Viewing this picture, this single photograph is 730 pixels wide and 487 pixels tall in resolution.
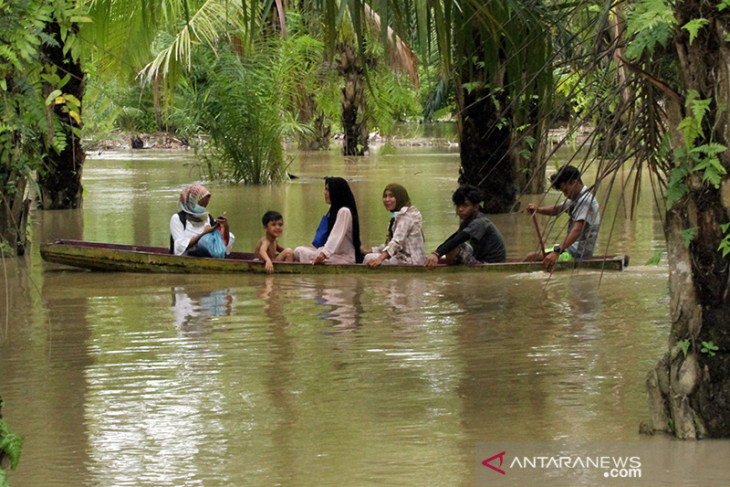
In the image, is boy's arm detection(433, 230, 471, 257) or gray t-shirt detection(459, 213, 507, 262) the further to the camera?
gray t-shirt detection(459, 213, 507, 262)

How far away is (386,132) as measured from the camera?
27016mm

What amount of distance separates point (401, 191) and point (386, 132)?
1647cm

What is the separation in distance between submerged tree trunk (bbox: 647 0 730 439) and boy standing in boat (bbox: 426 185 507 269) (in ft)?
18.0

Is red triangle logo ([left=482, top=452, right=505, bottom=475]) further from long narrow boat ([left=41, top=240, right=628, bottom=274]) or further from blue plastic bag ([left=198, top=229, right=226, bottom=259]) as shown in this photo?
blue plastic bag ([left=198, top=229, right=226, bottom=259])

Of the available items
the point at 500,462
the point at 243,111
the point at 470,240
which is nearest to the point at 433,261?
the point at 470,240

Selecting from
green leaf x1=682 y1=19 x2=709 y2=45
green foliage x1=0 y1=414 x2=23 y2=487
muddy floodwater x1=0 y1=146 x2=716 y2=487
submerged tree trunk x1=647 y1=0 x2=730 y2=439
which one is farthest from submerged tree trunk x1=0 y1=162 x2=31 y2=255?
green leaf x1=682 y1=19 x2=709 y2=45

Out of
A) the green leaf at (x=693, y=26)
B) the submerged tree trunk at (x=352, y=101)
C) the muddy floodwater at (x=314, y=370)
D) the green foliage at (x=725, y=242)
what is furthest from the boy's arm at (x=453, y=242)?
the submerged tree trunk at (x=352, y=101)

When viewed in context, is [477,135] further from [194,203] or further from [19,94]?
[19,94]

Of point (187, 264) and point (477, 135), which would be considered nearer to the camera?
point (187, 264)

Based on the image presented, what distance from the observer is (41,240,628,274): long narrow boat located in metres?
10.3

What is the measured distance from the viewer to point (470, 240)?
34.8ft

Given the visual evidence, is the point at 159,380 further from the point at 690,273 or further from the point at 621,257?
the point at 621,257

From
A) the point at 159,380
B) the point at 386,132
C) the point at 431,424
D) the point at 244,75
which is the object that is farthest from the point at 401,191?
the point at 386,132

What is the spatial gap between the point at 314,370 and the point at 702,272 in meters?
2.94
